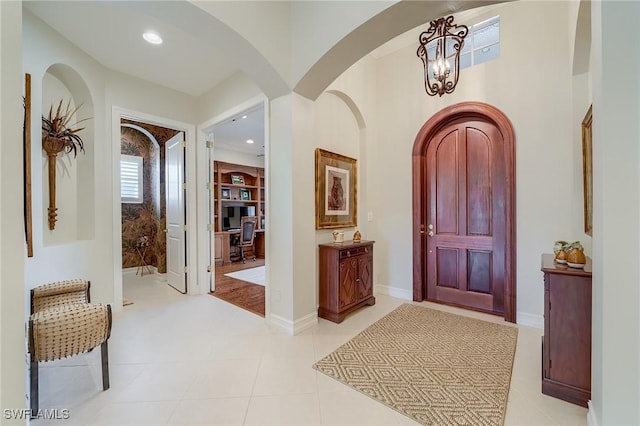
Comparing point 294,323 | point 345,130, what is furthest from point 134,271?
point 345,130

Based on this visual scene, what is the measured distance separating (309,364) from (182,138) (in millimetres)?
3492

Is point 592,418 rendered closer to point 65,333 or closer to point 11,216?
point 11,216

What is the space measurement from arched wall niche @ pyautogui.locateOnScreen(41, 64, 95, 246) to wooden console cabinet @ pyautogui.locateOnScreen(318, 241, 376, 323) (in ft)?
8.90

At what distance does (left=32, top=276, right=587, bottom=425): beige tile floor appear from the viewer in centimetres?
156

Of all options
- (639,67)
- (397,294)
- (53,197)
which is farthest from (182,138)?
(639,67)

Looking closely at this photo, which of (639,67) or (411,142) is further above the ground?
(411,142)

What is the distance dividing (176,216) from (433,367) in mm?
3824

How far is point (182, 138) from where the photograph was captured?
3930mm

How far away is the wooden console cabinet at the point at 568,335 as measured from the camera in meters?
1.63

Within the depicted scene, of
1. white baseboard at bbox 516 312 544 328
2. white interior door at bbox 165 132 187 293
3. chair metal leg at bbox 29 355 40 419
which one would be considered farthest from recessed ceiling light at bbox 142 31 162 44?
white baseboard at bbox 516 312 544 328

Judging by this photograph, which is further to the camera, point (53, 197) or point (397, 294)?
point (397, 294)

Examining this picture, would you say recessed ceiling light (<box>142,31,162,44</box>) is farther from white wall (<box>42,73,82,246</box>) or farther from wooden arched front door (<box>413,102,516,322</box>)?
wooden arched front door (<box>413,102,516,322</box>)

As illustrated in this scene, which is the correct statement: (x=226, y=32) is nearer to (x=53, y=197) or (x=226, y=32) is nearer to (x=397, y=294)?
(x=53, y=197)

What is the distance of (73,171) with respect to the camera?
3.05 metres
